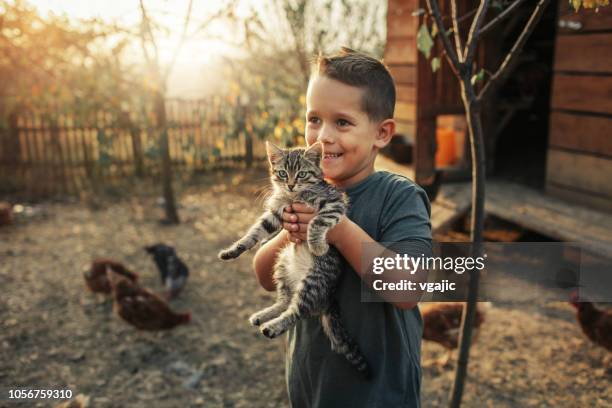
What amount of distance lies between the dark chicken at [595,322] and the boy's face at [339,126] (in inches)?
139

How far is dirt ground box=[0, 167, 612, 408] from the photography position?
14.5 ft

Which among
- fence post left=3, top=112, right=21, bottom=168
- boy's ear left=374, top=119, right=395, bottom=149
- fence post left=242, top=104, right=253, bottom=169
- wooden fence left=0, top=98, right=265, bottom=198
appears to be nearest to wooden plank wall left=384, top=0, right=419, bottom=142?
fence post left=242, top=104, right=253, bottom=169

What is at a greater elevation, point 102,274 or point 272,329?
point 272,329

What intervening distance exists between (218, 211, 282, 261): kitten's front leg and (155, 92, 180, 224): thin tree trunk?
6.93m

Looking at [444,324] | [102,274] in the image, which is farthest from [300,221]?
[102,274]

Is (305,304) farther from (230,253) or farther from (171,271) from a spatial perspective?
(171,271)

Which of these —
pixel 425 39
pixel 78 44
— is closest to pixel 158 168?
pixel 78 44

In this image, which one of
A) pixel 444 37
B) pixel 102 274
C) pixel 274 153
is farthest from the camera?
pixel 102 274

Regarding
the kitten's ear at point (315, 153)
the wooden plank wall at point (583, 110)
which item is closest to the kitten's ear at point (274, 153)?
the kitten's ear at point (315, 153)

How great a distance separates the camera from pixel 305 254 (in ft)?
7.39

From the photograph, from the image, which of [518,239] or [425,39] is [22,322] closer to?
[425,39]

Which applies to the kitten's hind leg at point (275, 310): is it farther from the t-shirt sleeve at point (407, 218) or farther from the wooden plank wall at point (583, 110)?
the wooden plank wall at point (583, 110)

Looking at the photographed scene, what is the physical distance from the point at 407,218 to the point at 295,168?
60 cm

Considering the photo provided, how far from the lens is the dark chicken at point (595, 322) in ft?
14.8
